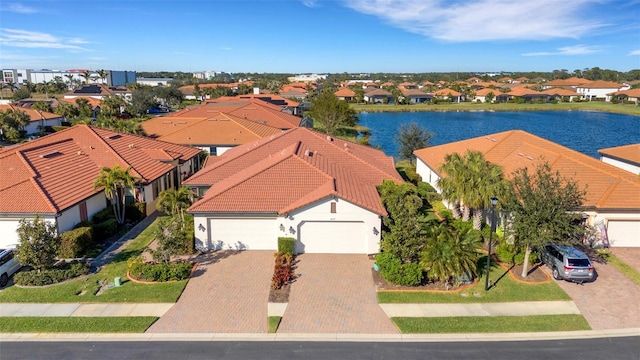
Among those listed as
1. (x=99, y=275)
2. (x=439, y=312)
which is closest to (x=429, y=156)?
(x=439, y=312)

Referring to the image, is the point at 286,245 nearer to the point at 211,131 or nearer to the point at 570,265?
the point at 570,265

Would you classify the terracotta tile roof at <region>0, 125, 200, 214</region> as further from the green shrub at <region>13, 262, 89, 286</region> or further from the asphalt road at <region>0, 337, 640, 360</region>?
the asphalt road at <region>0, 337, 640, 360</region>

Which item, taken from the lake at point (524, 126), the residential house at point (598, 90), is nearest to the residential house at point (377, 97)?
the lake at point (524, 126)

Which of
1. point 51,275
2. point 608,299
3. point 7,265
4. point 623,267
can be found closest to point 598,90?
point 623,267

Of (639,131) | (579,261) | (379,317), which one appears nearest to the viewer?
(379,317)

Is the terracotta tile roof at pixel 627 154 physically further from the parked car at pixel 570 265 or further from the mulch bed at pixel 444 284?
the mulch bed at pixel 444 284

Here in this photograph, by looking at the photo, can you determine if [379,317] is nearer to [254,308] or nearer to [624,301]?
[254,308]
